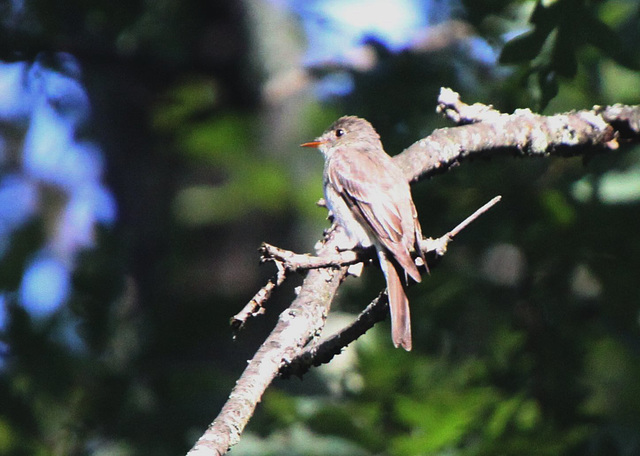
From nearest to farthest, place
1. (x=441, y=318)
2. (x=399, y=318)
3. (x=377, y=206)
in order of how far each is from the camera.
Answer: (x=399, y=318) < (x=377, y=206) < (x=441, y=318)

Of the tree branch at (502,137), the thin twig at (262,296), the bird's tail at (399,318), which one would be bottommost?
the thin twig at (262,296)

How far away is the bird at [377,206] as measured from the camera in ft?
10.3

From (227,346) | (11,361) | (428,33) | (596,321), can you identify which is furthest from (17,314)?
(428,33)

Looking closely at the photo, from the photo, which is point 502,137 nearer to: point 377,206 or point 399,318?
point 377,206

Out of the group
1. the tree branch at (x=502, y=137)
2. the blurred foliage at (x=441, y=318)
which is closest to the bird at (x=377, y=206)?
the tree branch at (x=502, y=137)

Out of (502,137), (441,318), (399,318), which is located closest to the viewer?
(399,318)

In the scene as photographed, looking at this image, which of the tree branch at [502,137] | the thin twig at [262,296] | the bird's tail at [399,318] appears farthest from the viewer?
the tree branch at [502,137]

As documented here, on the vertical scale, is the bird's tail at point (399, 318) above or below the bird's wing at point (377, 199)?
below

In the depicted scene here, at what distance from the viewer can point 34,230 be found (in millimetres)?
7035

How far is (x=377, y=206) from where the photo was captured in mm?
3973

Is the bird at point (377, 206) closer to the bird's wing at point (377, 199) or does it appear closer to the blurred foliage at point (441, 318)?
the bird's wing at point (377, 199)

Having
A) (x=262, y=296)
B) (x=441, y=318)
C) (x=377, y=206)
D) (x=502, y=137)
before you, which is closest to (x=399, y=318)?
(x=262, y=296)

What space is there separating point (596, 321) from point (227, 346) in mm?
2751

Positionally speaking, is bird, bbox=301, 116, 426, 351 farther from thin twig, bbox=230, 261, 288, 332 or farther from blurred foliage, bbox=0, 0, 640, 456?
thin twig, bbox=230, 261, 288, 332
